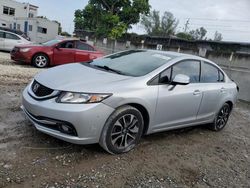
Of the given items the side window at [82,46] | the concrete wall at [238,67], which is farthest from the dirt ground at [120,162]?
the side window at [82,46]

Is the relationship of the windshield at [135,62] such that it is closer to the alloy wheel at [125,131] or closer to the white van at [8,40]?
the alloy wheel at [125,131]

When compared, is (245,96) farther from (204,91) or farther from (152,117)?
(152,117)

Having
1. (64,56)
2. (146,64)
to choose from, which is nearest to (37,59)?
(64,56)

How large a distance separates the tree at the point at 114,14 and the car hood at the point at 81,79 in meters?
26.0

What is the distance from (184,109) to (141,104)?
102 cm

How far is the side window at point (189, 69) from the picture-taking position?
4629mm

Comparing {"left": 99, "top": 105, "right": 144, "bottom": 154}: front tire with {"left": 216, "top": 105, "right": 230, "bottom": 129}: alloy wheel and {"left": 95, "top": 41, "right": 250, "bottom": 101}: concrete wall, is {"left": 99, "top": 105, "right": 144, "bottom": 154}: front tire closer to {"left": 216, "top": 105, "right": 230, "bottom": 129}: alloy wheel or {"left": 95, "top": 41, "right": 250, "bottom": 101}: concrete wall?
{"left": 216, "top": 105, "right": 230, "bottom": 129}: alloy wheel

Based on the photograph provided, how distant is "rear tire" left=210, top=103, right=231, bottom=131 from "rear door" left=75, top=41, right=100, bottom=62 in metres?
7.23

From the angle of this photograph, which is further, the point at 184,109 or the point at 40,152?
the point at 184,109

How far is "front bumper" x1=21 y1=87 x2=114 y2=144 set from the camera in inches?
137

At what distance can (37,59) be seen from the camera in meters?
11.3

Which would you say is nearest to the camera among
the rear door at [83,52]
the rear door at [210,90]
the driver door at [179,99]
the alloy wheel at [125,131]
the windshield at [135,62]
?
the alloy wheel at [125,131]

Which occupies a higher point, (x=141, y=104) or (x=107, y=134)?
(x=141, y=104)

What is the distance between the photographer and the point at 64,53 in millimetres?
11609
